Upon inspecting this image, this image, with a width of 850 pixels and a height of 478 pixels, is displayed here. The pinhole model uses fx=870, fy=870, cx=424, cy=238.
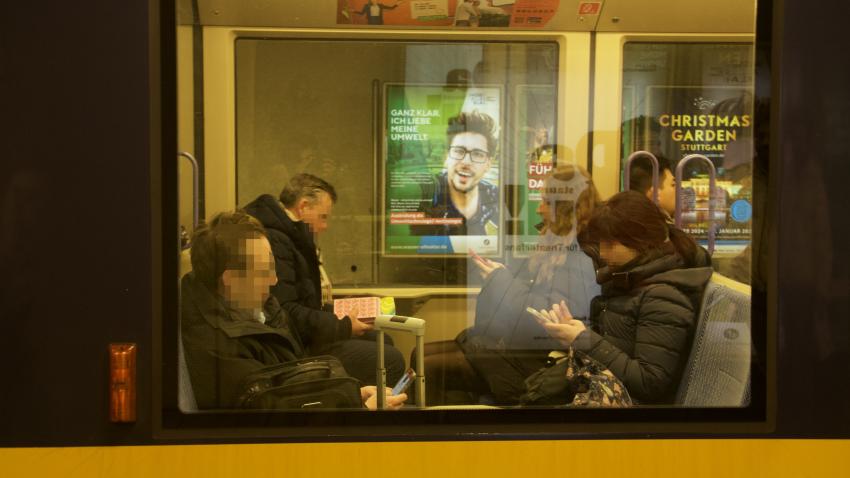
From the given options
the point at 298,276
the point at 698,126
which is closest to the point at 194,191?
the point at 298,276

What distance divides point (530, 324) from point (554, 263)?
0.71ft

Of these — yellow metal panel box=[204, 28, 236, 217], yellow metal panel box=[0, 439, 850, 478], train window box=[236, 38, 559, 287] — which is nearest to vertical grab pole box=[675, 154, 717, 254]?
train window box=[236, 38, 559, 287]

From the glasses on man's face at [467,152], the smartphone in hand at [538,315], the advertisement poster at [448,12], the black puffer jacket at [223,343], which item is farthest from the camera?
the glasses on man's face at [467,152]

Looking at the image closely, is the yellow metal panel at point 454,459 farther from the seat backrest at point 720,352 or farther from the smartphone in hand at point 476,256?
the smartphone in hand at point 476,256

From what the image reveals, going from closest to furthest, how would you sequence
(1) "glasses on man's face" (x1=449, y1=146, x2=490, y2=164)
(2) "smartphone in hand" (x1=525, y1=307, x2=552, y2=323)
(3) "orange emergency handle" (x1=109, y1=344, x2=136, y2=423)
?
(3) "orange emergency handle" (x1=109, y1=344, x2=136, y2=423)
(2) "smartphone in hand" (x1=525, y1=307, x2=552, y2=323)
(1) "glasses on man's face" (x1=449, y1=146, x2=490, y2=164)

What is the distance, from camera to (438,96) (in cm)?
300

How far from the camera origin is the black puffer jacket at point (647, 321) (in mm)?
2492

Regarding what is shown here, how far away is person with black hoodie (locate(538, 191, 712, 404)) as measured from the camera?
8.23 feet

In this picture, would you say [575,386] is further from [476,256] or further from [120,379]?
[120,379]

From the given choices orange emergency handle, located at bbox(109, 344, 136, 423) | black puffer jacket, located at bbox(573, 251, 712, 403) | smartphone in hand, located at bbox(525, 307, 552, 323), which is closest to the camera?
orange emergency handle, located at bbox(109, 344, 136, 423)

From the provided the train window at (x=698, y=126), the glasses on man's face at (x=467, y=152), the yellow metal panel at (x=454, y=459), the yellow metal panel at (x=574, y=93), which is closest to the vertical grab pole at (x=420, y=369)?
the yellow metal panel at (x=454, y=459)

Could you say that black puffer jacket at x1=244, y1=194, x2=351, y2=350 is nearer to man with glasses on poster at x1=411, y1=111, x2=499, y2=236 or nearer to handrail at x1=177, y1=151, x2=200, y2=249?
handrail at x1=177, y1=151, x2=200, y2=249

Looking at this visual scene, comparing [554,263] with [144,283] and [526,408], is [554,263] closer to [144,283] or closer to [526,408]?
[526,408]

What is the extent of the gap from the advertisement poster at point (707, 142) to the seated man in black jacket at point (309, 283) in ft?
3.47
